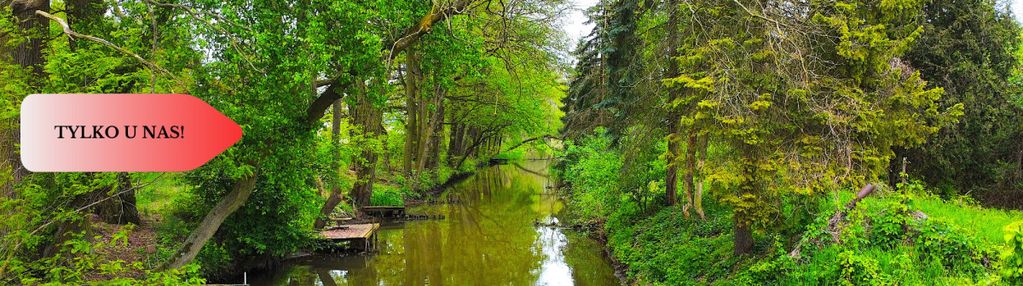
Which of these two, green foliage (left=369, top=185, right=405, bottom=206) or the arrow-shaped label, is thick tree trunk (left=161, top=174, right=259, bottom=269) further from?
green foliage (left=369, top=185, right=405, bottom=206)

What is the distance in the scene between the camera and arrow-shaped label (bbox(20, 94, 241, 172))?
551cm

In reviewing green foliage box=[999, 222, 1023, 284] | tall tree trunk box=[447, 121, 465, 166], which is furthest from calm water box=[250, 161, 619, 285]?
tall tree trunk box=[447, 121, 465, 166]

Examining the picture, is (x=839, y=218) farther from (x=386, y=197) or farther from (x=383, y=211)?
(x=386, y=197)

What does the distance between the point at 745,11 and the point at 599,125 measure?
8.35 metres

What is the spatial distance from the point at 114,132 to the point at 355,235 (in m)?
10.4

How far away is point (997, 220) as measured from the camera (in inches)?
329

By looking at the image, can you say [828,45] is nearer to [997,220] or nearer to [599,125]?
[997,220]

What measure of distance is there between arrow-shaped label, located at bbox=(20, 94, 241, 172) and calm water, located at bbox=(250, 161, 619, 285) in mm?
7133

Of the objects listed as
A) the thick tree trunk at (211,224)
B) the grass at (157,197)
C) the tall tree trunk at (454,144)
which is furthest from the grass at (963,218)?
the tall tree trunk at (454,144)

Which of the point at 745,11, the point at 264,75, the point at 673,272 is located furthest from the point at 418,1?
the point at 673,272

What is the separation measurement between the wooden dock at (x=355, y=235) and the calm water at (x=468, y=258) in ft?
1.33

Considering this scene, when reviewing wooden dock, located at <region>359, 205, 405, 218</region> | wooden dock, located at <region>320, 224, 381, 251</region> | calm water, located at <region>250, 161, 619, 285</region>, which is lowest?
calm water, located at <region>250, 161, 619, 285</region>

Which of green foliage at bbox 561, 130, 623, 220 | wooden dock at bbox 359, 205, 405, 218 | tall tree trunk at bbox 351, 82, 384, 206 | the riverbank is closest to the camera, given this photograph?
the riverbank

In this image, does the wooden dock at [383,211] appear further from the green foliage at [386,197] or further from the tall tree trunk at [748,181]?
the tall tree trunk at [748,181]
